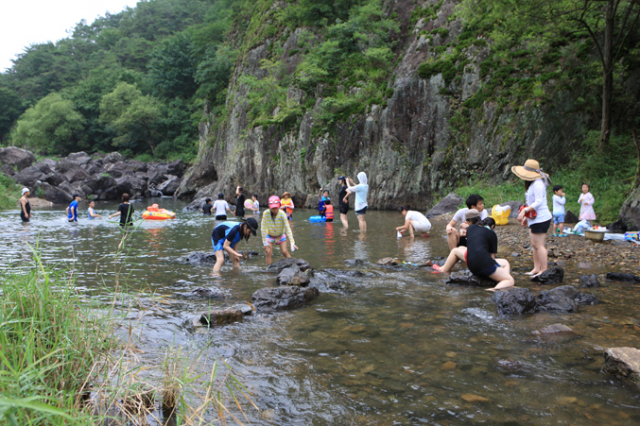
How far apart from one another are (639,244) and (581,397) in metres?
8.13

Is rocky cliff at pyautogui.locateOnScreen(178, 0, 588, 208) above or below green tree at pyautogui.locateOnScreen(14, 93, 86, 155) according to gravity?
below

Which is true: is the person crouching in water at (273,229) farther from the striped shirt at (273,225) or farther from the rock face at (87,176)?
the rock face at (87,176)

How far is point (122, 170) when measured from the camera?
153 feet

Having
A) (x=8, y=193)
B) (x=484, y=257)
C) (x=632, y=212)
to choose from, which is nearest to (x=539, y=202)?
(x=484, y=257)

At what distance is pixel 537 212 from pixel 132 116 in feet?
200

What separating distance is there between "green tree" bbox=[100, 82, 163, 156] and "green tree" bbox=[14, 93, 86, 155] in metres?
4.54

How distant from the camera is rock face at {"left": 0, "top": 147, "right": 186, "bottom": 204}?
121 ft

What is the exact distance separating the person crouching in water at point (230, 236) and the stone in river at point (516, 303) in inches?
181

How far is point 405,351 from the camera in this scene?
4.25 meters

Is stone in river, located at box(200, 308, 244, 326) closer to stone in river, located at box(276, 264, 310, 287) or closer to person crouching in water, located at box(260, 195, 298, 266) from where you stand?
stone in river, located at box(276, 264, 310, 287)

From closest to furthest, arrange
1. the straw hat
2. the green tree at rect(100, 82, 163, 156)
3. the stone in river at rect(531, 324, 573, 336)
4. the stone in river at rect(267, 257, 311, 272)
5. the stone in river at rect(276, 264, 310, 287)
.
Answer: the stone in river at rect(531, 324, 573, 336) < the stone in river at rect(276, 264, 310, 287) < the straw hat < the stone in river at rect(267, 257, 311, 272) < the green tree at rect(100, 82, 163, 156)

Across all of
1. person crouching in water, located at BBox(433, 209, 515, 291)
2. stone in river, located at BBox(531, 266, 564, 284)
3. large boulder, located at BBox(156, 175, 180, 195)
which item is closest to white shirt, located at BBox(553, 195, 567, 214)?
stone in river, located at BBox(531, 266, 564, 284)

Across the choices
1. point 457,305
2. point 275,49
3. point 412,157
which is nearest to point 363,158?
point 412,157

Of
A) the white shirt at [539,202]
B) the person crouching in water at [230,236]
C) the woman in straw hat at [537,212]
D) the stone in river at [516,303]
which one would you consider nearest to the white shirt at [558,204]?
the woman in straw hat at [537,212]
